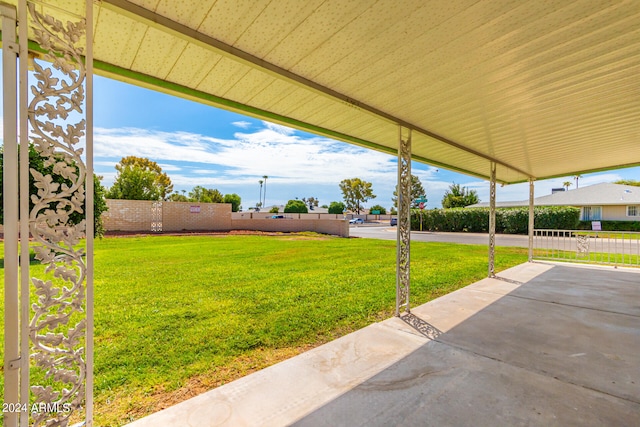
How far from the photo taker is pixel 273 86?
9.04 feet

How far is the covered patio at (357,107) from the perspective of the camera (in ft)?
4.78

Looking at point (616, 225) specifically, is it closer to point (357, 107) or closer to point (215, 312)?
point (357, 107)

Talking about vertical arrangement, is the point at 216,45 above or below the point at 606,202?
above

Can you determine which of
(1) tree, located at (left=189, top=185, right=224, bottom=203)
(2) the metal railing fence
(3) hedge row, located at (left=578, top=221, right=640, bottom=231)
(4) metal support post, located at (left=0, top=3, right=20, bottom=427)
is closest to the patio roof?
(4) metal support post, located at (left=0, top=3, right=20, bottom=427)

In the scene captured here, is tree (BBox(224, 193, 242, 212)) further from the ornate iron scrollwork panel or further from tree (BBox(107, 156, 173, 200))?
the ornate iron scrollwork panel

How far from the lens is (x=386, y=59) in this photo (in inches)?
93.8

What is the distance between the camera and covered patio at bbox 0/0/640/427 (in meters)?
1.46

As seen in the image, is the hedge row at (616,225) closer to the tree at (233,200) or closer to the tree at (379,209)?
the tree at (233,200)

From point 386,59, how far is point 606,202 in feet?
94.3

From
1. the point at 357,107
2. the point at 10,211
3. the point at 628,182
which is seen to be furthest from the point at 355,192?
the point at 10,211

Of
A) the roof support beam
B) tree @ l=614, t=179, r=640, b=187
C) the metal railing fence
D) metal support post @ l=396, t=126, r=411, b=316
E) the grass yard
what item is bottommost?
the grass yard

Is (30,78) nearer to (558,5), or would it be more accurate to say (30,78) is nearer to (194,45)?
(194,45)

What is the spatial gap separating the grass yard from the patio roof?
2484 mm

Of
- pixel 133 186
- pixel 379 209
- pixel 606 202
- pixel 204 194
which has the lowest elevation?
pixel 379 209
